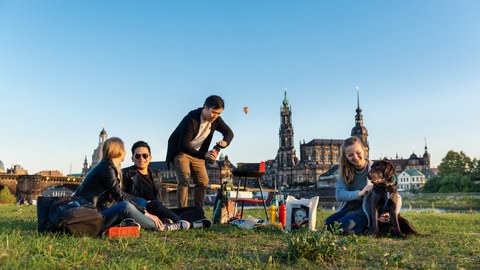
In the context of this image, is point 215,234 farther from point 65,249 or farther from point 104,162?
point 65,249

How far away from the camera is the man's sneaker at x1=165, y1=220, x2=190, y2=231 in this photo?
5113mm

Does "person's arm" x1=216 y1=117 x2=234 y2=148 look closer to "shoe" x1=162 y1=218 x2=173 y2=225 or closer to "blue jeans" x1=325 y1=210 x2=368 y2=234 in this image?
"shoe" x1=162 y1=218 x2=173 y2=225

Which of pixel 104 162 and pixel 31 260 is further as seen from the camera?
pixel 104 162

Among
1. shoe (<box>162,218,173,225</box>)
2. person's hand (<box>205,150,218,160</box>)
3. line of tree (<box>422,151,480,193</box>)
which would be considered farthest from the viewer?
line of tree (<box>422,151,480,193</box>)

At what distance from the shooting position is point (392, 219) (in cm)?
501

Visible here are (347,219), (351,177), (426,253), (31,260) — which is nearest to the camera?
(31,260)

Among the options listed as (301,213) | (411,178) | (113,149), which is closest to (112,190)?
(113,149)

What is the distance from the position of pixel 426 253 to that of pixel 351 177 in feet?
6.24

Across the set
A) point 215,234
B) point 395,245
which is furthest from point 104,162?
point 395,245

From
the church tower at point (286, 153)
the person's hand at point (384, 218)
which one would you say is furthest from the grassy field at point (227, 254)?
the church tower at point (286, 153)

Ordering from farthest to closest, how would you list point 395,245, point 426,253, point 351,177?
1. point 351,177
2. point 395,245
3. point 426,253

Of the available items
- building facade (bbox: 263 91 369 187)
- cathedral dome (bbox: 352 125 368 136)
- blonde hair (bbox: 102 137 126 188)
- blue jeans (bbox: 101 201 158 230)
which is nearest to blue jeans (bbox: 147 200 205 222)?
blue jeans (bbox: 101 201 158 230)

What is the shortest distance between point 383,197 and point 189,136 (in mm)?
3085

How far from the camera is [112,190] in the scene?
487cm
